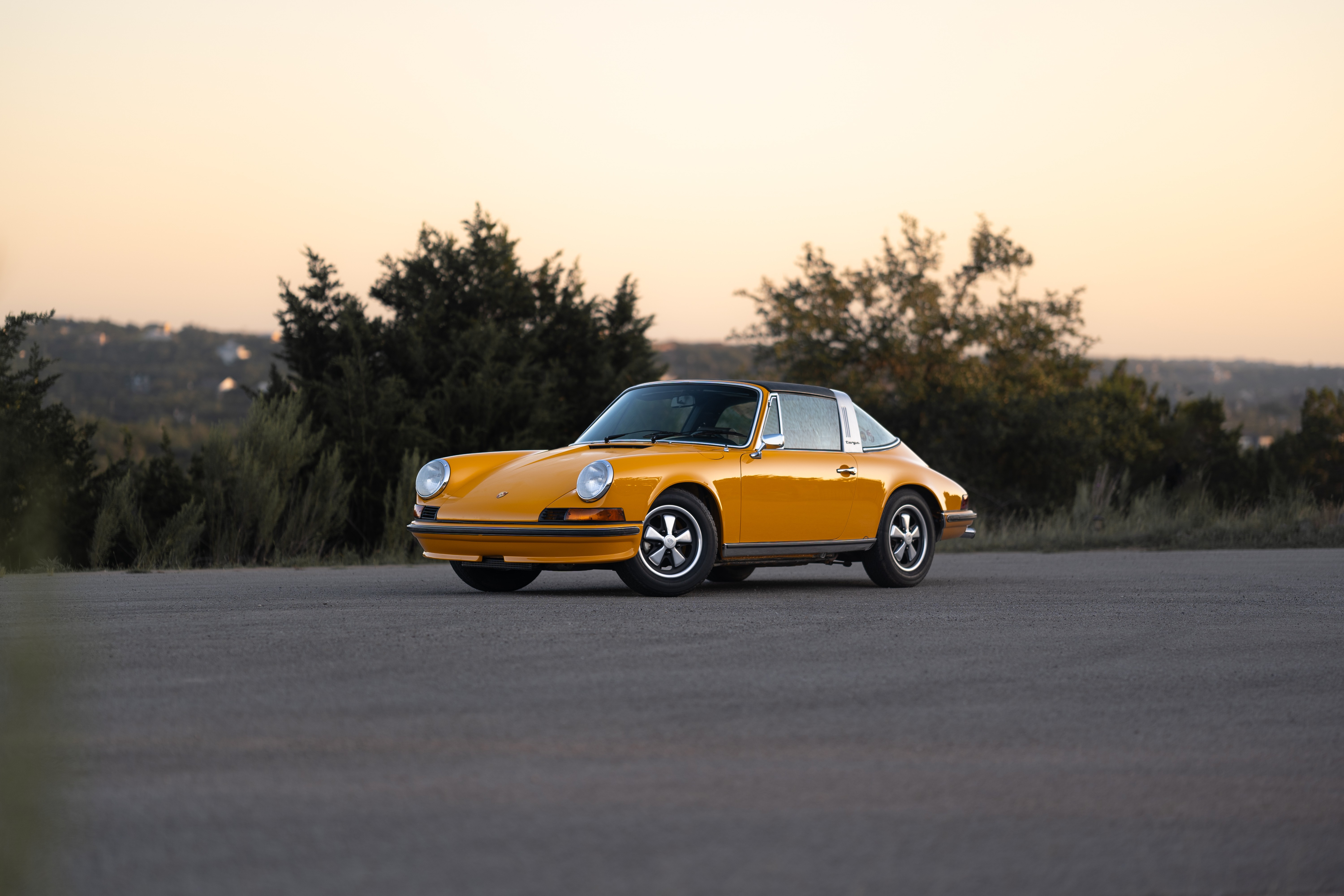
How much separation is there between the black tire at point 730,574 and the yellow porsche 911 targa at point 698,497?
12 mm

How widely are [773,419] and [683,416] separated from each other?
0.67m

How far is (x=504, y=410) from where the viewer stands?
86.1 feet

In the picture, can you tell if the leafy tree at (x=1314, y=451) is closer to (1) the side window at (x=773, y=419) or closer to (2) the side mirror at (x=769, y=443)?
(1) the side window at (x=773, y=419)

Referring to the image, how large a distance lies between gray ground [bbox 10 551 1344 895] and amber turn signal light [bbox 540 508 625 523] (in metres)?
0.89

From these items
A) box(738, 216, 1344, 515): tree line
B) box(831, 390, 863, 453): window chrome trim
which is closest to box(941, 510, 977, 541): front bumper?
box(831, 390, 863, 453): window chrome trim

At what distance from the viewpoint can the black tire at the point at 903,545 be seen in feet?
36.7

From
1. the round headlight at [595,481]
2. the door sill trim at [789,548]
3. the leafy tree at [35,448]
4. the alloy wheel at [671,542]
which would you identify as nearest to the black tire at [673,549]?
the alloy wheel at [671,542]

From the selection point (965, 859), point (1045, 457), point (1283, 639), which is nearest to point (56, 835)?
point (965, 859)

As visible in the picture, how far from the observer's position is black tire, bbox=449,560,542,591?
34.9 ft

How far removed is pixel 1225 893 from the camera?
Result: 3355 mm

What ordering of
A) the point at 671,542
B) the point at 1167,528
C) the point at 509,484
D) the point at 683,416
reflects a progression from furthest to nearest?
the point at 1167,528, the point at 683,416, the point at 509,484, the point at 671,542

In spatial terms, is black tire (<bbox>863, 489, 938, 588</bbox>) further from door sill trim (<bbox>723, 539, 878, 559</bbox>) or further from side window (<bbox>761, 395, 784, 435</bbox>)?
side window (<bbox>761, 395, 784, 435</bbox>)

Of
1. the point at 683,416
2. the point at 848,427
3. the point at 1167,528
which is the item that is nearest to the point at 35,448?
the point at 683,416

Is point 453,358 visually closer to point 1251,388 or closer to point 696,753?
point 696,753
